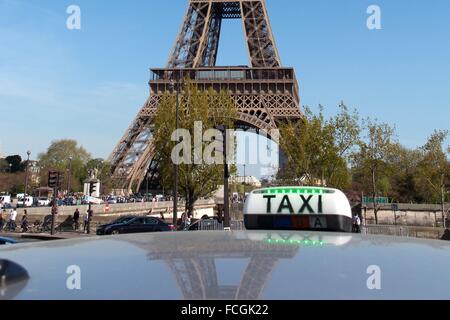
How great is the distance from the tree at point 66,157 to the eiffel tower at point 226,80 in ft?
139

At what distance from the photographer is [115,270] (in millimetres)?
1978

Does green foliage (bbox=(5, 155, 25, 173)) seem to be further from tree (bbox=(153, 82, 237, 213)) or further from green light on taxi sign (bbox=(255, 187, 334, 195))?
green light on taxi sign (bbox=(255, 187, 334, 195))

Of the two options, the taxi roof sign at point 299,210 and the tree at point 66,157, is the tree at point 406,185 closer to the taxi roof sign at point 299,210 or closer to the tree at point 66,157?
the taxi roof sign at point 299,210

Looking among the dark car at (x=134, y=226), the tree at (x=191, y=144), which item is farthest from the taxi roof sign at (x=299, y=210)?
the tree at (x=191, y=144)

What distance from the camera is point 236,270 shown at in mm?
1911

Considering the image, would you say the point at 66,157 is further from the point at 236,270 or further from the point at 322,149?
the point at 236,270

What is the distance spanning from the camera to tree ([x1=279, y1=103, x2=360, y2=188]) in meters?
30.4

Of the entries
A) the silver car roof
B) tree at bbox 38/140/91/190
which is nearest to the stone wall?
the silver car roof

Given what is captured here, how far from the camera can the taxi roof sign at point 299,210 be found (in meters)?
4.03

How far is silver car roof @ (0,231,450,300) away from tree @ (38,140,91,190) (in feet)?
323
